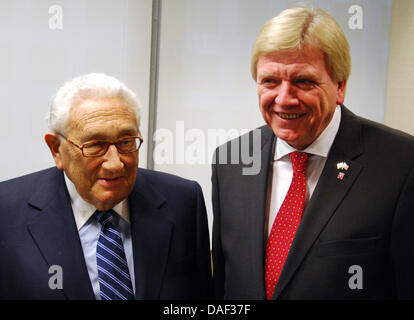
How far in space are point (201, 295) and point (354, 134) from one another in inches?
31.3

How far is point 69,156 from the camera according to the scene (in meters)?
1.45

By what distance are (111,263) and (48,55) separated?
62.9 inches

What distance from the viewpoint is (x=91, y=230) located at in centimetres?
153

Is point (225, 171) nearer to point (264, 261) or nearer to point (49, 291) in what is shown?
point (264, 261)

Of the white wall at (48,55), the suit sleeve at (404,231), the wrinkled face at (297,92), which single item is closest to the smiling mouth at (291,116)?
the wrinkled face at (297,92)

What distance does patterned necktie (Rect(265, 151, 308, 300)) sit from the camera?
1616 millimetres

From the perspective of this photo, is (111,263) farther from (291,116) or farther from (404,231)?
(404,231)

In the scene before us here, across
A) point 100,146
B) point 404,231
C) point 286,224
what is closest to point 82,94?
point 100,146

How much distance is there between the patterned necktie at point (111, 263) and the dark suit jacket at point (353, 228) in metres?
0.43

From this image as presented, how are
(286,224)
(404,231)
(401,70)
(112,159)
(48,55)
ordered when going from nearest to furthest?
(112,159) → (404,231) → (286,224) → (401,70) → (48,55)

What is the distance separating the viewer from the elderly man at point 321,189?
59.7 inches

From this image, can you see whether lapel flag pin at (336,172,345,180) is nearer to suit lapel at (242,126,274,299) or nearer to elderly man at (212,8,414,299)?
elderly man at (212,8,414,299)

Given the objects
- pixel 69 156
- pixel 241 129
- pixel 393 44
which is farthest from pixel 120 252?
pixel 393 44

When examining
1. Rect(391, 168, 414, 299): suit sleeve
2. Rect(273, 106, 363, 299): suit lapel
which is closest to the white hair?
Rect(273, 106, 363, 299): suit lapel
